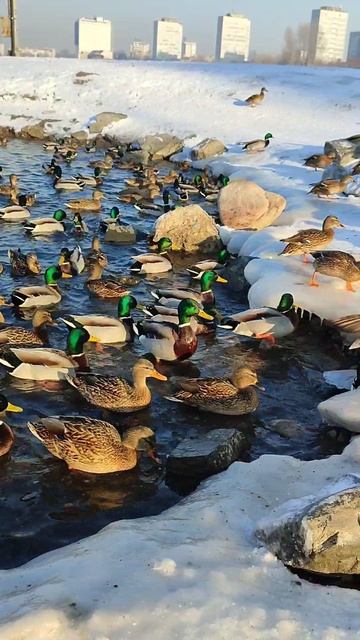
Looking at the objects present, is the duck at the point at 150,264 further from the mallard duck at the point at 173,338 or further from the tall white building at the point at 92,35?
the tall white building at the point at 92,35

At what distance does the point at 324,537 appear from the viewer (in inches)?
174

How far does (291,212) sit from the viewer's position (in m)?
15.7

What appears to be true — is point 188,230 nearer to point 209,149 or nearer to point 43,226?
point 43,226

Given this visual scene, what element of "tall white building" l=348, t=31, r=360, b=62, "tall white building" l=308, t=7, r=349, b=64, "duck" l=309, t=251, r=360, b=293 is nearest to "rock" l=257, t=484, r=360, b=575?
"duck" l=309, t=251, r=360, b=293

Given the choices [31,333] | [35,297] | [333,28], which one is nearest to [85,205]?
[35,297]

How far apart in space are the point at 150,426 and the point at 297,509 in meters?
2.83

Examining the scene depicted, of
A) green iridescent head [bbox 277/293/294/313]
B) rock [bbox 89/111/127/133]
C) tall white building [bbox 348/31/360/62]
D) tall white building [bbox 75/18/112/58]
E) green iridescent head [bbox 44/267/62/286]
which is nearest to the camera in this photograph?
green iridescent head [bbox 277/293/294/313]

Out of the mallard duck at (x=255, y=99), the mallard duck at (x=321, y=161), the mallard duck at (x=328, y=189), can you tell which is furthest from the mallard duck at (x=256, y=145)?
the mallard duck at (x=328, y=189)

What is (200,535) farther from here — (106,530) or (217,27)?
(217,27)

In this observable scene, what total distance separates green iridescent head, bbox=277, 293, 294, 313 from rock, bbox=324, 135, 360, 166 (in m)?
11.9

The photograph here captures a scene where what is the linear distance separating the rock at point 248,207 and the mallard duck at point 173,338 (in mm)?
6818

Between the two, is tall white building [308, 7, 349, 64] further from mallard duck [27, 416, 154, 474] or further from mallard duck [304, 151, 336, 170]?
mallard duck [27, 416, 154, 474]

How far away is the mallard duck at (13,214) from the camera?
617 inches

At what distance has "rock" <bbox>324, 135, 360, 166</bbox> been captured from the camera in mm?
20516
